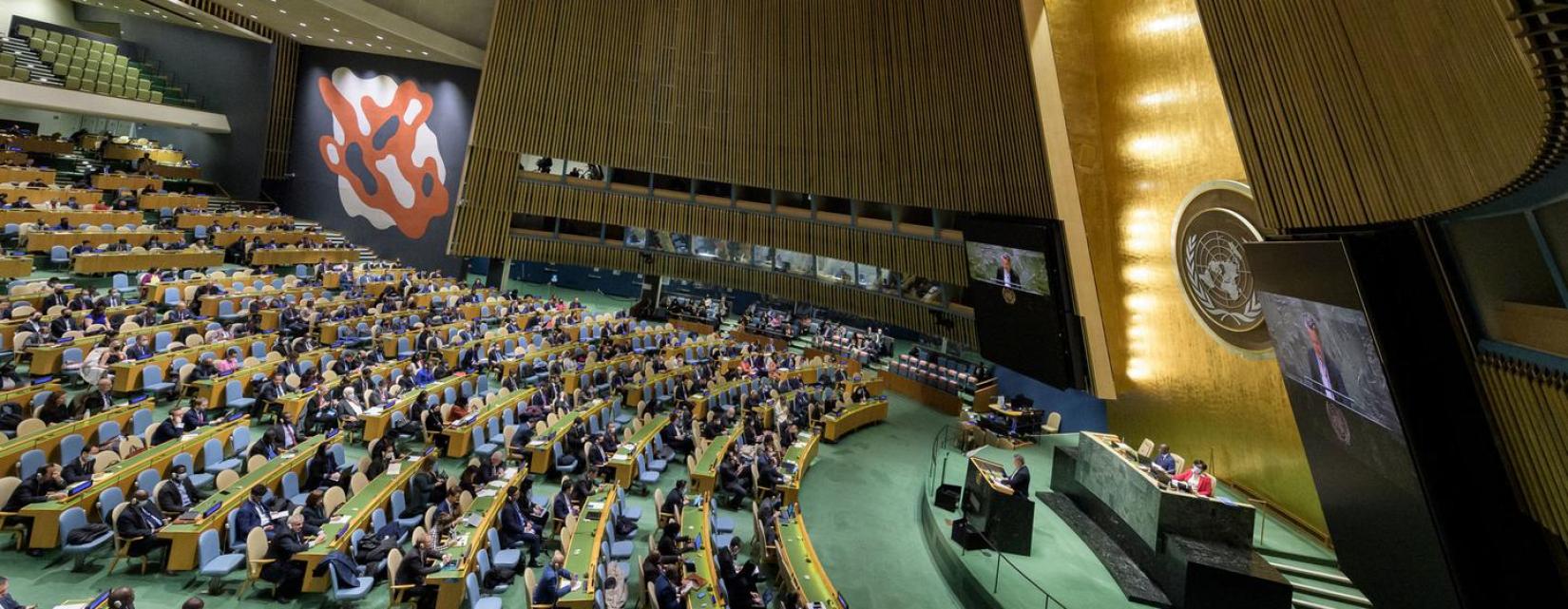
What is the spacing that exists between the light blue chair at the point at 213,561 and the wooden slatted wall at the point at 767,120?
12268 millimetres

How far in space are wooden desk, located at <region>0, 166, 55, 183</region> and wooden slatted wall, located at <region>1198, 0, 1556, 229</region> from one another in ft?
71.5

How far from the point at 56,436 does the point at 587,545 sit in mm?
5077

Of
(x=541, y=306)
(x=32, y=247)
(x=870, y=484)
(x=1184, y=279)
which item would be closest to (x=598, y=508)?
(x=870, y=484)

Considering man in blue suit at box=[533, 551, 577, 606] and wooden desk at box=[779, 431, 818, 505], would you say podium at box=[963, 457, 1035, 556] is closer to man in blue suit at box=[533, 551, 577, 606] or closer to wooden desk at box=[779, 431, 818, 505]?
wooden desk at box=[779, 431, 818, 505]

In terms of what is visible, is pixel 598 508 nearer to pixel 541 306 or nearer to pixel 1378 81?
pixel 1378 81

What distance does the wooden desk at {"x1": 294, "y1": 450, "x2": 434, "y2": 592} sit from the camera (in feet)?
19.9

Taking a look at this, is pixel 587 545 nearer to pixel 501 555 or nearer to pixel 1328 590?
pixel 501 555

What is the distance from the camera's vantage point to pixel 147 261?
14305 millimetres

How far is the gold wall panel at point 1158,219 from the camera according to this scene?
9289 millimetres

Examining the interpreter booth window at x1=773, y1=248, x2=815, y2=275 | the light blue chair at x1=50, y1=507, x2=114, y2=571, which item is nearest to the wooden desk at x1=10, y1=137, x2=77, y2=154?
the light blue chair at x1=50, y1=507, x2=114, y2=571

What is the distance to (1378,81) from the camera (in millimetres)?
4562

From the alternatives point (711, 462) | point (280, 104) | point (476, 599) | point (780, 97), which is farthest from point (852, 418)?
point (280, 104)

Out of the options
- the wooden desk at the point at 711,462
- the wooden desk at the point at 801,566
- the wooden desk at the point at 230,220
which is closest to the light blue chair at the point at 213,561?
the wooden desk at the point at 801,566

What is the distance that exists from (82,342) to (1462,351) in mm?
14537
